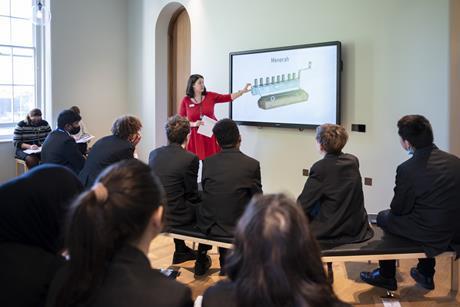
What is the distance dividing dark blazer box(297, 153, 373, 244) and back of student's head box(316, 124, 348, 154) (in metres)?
0.04

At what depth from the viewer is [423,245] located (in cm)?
262

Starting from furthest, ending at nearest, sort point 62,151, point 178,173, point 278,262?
point 62,151
point 178,173
point 278,262

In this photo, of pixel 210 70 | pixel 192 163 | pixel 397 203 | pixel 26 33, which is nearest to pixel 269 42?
pixel 210 70

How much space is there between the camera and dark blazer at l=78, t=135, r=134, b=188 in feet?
10.2

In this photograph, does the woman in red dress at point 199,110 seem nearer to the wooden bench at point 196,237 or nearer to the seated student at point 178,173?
the seated student at point 178,173

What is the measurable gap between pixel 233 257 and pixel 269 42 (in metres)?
4.27

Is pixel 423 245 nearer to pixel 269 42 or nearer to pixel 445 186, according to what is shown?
pixel 445 186

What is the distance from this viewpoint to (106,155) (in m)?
3.10

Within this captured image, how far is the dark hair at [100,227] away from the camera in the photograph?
1.06 m

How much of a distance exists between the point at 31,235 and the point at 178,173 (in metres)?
1.65

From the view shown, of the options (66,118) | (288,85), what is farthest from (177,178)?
(288,85)

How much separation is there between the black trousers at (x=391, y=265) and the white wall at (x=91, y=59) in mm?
4803

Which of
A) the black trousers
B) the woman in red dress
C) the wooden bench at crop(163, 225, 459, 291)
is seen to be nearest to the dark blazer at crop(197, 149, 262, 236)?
the wooden bench at crop(163, 225, 459, 291)

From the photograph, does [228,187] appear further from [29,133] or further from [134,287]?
[29,133]
